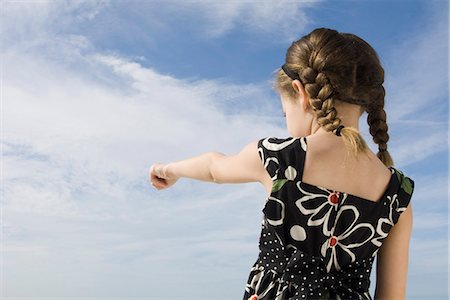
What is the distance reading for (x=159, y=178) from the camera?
2.77m

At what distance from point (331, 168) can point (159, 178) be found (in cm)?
81

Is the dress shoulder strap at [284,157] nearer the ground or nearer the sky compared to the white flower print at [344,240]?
nearer the sky

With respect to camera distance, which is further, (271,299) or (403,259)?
(403,259)

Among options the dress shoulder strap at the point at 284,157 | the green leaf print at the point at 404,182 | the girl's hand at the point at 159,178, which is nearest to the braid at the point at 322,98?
the dress shoulder strap at the point at 284,157

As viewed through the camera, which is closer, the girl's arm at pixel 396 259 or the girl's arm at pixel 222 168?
the girl's arm at pixel 222 168

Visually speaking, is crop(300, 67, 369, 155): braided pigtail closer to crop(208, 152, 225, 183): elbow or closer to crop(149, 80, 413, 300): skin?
crop(149, 80, 413, 300): skin

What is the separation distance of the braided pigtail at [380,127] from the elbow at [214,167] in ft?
1.93

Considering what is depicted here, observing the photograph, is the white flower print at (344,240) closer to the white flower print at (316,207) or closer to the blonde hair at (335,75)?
the white flower print at (316,207)

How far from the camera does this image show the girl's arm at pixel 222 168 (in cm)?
233

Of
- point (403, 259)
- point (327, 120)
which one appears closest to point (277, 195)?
point (327, 120)

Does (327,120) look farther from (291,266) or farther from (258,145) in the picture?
(291,266)

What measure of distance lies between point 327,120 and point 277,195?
310 mm

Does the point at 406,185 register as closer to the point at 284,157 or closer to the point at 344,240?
the point at 344,240

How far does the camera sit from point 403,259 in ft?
8.09
